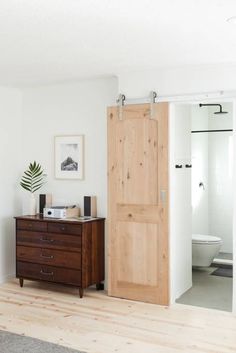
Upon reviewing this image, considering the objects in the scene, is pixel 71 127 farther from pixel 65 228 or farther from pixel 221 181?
pixel 221 181

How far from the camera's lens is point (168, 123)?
456 centimetres

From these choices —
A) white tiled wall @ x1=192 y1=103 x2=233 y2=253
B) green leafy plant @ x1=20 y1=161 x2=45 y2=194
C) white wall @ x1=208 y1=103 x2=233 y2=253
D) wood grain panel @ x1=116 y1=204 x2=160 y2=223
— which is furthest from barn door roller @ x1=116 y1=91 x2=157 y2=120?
white wall @ x1=208 y1=103 x2=233 y2=253

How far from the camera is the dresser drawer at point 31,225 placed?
16.7ft

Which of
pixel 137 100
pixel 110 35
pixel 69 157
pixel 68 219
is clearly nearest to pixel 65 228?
pixel 68 219

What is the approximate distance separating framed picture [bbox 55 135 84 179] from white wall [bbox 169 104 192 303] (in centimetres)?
115

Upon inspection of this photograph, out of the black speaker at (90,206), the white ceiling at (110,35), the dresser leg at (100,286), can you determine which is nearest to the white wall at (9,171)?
the white ceiling at (110,35)

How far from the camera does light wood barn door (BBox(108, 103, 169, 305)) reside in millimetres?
4609

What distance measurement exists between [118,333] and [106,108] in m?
2.41

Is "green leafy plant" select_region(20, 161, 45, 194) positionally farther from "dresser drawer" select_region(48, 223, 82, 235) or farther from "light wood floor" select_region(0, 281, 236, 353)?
"light wood floor" select_region(0, 281, 236, 353)

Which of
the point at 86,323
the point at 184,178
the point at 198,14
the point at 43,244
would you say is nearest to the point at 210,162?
the point at 184,178

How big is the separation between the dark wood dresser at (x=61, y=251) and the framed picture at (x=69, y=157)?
62 centimetres

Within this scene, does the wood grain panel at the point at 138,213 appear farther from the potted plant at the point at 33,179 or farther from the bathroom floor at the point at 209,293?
the potted plant at the point at 33,179

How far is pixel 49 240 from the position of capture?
5039 mm

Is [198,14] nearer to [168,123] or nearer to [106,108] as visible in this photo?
[168,123]
